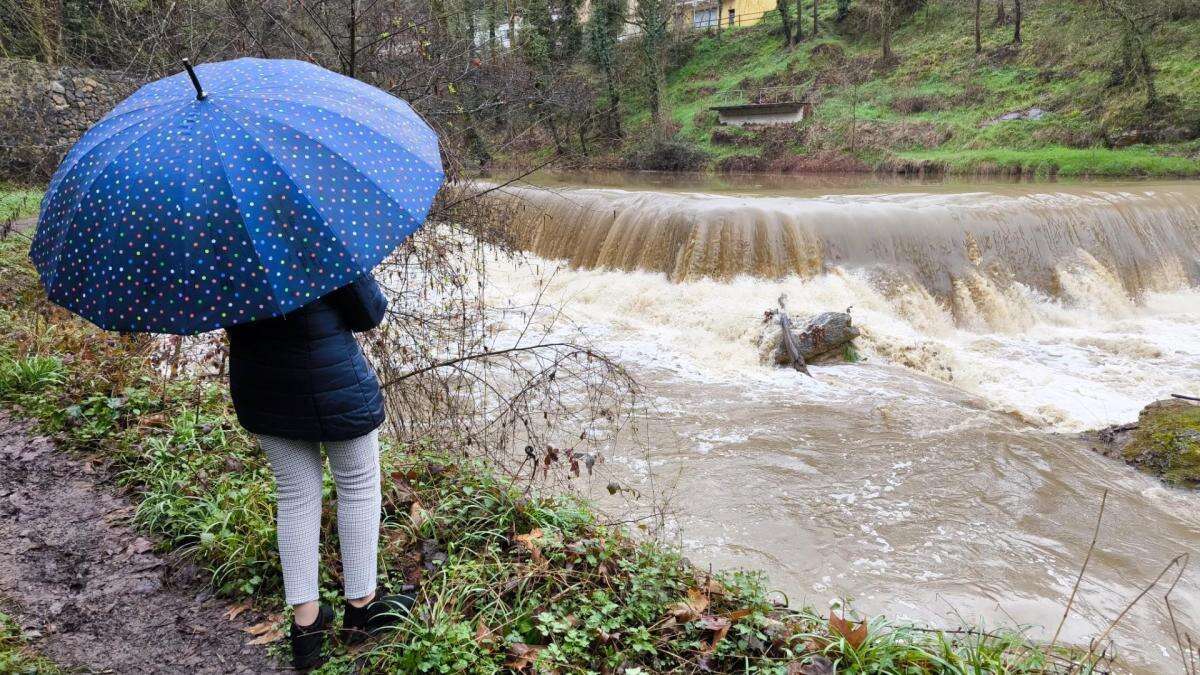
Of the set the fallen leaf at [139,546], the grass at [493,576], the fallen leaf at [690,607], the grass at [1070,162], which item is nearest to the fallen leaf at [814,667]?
the grass at [493,576]

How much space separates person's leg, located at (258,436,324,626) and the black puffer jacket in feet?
0.42

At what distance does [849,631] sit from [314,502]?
1.89 meters

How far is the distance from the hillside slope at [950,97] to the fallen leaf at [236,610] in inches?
820

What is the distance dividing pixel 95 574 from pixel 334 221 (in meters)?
2.23

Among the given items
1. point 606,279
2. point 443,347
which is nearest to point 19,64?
point 606,279

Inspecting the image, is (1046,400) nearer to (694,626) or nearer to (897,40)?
(694,626)

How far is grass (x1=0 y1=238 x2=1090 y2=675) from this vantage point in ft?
7.75

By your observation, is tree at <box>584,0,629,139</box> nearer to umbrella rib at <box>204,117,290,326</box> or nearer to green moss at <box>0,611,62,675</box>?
green moss at <box>0,611,62,675</box>

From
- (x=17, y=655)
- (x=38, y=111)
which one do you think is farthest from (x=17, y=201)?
(x=17, y=655)

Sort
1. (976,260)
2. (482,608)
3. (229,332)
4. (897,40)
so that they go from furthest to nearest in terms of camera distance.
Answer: (897,40), (976,260), (482,608), (229,332)

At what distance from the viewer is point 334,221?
1701mm

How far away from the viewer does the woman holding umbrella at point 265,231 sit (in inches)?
63.5

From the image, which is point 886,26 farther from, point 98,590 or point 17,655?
point 17,655

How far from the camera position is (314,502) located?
7.14 ft
